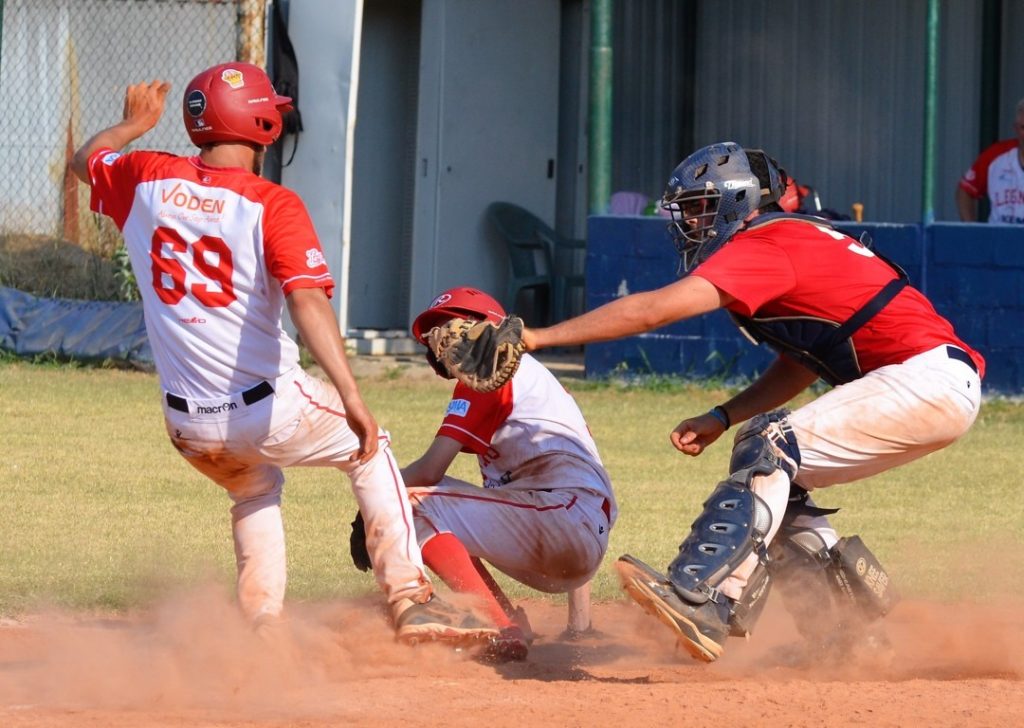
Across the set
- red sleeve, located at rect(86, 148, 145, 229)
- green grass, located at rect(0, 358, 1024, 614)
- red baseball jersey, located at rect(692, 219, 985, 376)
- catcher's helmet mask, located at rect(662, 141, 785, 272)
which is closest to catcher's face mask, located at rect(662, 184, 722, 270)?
catcher's helmet mask, located at rect(662, 141, 785, 272)

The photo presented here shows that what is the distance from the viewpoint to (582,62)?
15.1 metres

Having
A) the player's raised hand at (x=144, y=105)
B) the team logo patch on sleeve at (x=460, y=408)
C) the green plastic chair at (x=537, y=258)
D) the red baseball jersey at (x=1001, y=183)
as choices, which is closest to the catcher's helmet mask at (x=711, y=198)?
the team logo patch on sleeve at (x=460, y=408)

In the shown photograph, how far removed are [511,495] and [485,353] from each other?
3.53ft

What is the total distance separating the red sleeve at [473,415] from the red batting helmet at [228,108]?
3.65 feet

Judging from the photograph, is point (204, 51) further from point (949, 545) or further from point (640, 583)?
point (640, 583)

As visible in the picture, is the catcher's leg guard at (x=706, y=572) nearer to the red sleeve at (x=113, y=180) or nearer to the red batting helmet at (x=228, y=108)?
the red batting helmet at (x=228, y=108)

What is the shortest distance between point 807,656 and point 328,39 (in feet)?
29.0

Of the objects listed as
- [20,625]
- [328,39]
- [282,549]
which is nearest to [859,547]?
[282,549]

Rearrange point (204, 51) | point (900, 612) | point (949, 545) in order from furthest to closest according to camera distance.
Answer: point (204, 51) < point (949, 545) < point (900, 612)

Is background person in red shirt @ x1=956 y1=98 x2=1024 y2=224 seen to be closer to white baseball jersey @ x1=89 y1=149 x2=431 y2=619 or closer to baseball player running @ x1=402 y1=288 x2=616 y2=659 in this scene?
baseball player running @ x1=402 y1=288 x2=616 y2=659

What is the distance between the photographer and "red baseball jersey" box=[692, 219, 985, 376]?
4.85 meters

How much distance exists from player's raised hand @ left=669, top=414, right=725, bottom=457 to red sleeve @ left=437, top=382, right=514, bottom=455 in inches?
24.1

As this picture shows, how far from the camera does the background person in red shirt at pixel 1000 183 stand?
11852mm

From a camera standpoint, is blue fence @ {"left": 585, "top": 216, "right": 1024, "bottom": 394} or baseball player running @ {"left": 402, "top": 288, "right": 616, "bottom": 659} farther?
blue fence @ {"left": 585, "top": 216, "right": 1024, "bottom": 394}
